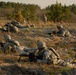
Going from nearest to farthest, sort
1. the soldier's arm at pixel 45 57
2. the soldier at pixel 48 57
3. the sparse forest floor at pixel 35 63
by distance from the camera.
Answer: the sparse forest floor at pixel 35 63
the soldier at pixel 48 57
the soldier's arm at pixel 45 57

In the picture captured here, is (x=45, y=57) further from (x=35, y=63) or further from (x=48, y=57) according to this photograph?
(x=35, y=63)

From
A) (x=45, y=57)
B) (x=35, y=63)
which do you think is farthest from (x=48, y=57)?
(x=35, y=63)

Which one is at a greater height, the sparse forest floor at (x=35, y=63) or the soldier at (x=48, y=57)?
the soldier at (x=48, y=57)

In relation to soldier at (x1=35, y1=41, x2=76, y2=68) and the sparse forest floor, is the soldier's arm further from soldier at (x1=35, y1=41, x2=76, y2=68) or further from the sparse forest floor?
the sparse forest floor

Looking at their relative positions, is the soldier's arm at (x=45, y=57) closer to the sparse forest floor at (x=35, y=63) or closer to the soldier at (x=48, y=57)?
the soldier at (x=48, y=57)

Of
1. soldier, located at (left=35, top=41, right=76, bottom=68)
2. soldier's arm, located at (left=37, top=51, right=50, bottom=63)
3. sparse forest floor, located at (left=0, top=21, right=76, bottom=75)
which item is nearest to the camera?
sparse forest floor, located at (left=0, top=21, right=76, bottom=75)

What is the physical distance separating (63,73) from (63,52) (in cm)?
520

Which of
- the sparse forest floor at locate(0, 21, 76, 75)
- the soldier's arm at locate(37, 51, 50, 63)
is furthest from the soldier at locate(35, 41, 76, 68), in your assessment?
the sparse forest floor at locate(0, 21, 76, 75)

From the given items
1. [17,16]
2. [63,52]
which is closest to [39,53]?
[63,52]

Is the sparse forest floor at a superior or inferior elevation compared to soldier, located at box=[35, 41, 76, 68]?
inferior

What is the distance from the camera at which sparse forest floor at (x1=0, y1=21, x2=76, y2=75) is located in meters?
13.2

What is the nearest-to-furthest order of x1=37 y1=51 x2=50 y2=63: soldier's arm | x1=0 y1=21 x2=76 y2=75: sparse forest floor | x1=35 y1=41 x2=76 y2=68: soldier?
x1=0 y1=21 x2=76 y2=75: sparse forest floor
x1=35 y1=41 x2=76 y2=68: soldier
x1=37 y1=51 x2=50 y2=63: soldier's arm

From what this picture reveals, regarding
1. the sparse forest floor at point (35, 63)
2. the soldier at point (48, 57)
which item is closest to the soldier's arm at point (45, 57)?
the soldier at point (48, 57)

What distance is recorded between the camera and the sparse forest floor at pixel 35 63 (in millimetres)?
13164
